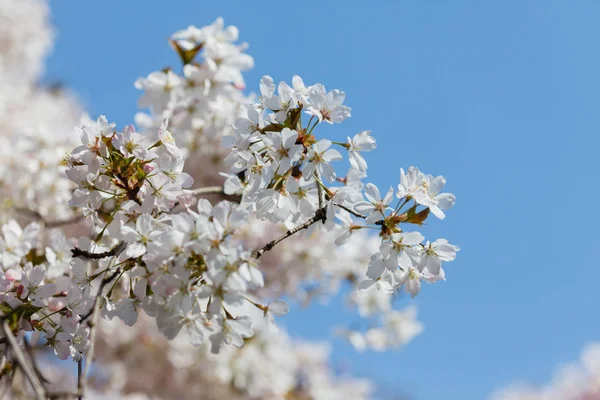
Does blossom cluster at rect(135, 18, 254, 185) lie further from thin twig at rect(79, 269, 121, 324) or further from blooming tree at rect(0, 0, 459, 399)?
thin twig at rect(79, 269, 121, 324)

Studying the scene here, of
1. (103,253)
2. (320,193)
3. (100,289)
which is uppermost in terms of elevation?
(320,193)

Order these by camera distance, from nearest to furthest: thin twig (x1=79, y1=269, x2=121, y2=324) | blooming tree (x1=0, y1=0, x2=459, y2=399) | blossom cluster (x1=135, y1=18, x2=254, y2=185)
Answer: blooming tree (x1=0, y1=0, x2=459, y2=399), thin twig (x1=79, y1=269, x2=121, y2=324), blossom cluster (x1=135, y1=18, x2=254, y2=185)

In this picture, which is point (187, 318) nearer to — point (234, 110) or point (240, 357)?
point (234, 110)

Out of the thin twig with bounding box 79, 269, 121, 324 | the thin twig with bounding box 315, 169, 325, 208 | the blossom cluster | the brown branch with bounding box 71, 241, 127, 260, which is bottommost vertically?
the thin twig with bounding box 79, 269, 121, 324

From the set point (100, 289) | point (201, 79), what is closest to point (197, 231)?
point (100, 289)

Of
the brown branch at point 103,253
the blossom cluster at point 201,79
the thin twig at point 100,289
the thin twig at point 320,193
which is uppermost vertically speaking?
the blossom cluster at point 201,79

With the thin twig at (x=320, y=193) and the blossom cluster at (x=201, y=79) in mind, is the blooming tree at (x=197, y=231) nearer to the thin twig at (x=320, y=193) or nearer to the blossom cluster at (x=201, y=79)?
the thin twig at (x=320, y=193)

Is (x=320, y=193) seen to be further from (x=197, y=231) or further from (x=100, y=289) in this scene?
(x=100, y=289)

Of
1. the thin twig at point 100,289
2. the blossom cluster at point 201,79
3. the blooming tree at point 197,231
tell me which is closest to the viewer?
the blooming tree at point 197,231

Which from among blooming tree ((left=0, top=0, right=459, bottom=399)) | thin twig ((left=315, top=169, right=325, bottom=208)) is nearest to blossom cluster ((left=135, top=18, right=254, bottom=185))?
blooming tree ((left=0, top=0, right=459, bottom=399))

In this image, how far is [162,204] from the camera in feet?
4.94

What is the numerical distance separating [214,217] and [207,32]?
1.69 metres

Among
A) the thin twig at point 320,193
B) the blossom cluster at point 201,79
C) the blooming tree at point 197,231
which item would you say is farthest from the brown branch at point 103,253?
the blossom cluster at point 201,79

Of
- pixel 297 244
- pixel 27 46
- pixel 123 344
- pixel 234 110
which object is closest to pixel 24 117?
pixel 27 46
